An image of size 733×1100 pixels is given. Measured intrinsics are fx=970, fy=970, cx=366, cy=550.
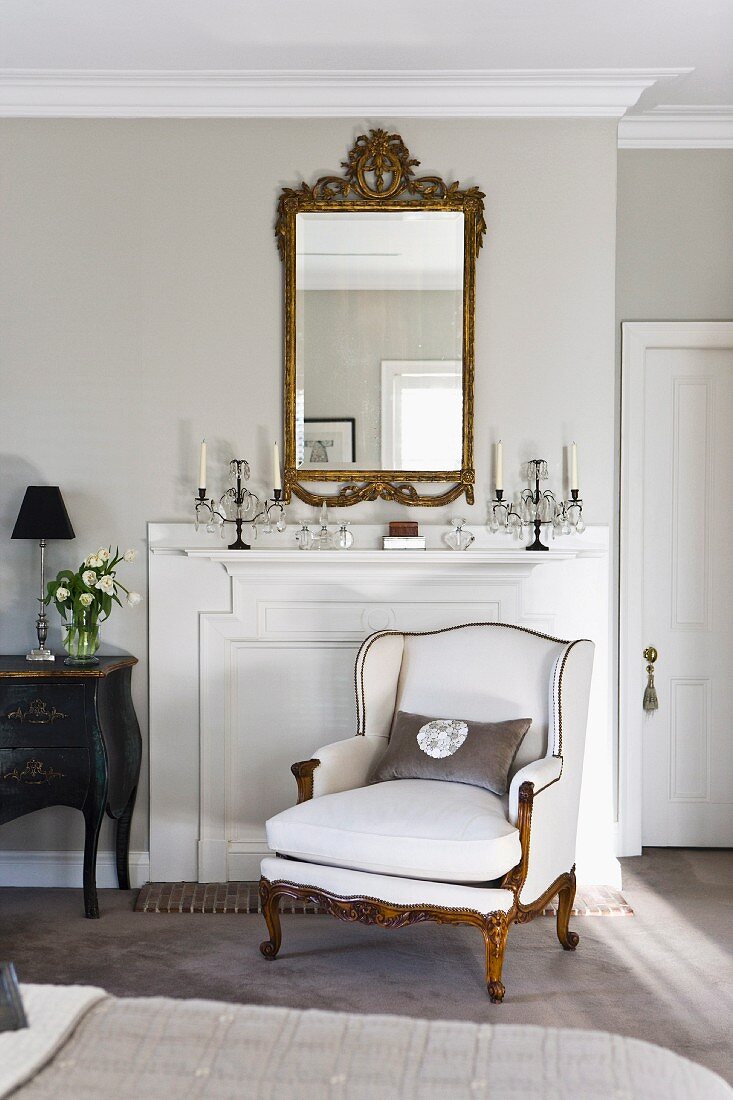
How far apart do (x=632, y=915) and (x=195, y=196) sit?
3024 millimetres

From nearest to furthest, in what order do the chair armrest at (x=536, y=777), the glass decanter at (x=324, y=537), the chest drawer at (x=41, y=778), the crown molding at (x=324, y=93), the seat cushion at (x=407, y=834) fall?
1. the seat cushion at (x=407, y=834)
2. the chair armrest at (x=536, y=777)
3. the chest drawer at (x=41, y=778)
4. the crown molding at (x=324, y=93)
5. the glass decanter at (x=324, y=537)

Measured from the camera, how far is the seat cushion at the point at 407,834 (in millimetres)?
2559

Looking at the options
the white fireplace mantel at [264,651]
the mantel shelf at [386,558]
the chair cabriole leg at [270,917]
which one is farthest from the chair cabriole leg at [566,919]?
the mantel shelf at [386,558]

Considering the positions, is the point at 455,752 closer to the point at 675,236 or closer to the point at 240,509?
the point at 240,509

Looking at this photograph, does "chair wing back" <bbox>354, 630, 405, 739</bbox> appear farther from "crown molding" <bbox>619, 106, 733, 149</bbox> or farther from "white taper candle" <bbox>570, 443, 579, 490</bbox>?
"crown molding" <bbox>619, 106, 733, 149</bbox>

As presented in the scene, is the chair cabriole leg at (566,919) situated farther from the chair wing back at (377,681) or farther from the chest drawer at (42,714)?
the chest drawer at (42,714)

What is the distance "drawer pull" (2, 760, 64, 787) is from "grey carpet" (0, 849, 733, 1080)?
1.58 feet

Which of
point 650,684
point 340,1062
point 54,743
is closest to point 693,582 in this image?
point 650,684

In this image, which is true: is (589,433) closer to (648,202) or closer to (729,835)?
(648,202)

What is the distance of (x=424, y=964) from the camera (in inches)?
113

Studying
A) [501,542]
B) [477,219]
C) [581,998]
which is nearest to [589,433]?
[501,542]

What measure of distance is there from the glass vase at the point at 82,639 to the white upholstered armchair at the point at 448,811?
0.93 m

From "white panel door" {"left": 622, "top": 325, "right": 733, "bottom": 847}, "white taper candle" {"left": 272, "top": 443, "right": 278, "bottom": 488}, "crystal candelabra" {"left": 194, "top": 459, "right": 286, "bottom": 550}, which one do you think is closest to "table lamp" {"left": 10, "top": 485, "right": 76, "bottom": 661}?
"crystal candelabra" {"left": 194, "top": 459, "right": 286, "bottom": 550}

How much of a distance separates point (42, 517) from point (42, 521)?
1cm
